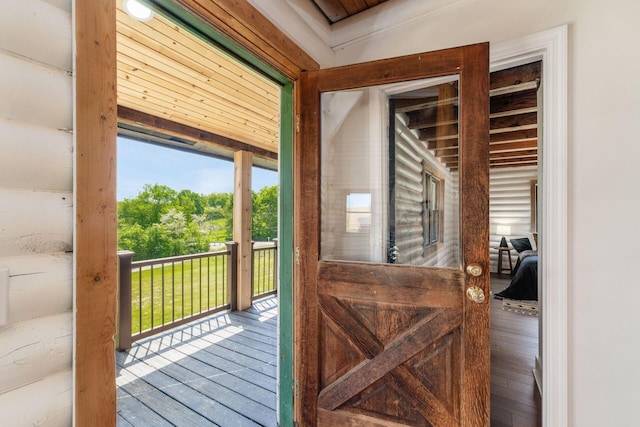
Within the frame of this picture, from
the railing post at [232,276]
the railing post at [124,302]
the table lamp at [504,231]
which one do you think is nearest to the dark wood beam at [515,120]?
the railing post at [232,276]

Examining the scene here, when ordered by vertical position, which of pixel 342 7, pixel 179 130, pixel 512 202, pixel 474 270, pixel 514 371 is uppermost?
pixel 342 7

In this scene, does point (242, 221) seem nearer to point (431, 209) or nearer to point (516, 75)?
point (431, 209)

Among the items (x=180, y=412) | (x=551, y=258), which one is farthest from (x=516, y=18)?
(x=180, y=412)

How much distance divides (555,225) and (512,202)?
19.8 feet

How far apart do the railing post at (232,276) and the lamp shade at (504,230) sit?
597 centimetres

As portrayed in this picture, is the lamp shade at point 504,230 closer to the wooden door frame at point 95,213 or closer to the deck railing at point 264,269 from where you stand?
the deck railing at point 264,269

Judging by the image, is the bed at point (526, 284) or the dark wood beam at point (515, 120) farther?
the bed at point (526, 284)

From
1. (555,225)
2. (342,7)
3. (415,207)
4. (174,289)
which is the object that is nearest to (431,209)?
(415,207)

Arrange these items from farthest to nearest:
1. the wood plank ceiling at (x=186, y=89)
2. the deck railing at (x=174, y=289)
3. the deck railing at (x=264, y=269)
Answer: the deck railing at (x=264, y=269)
the deck railing at (x=174, y=289)
the wood plank ceiling at (x=186, y=89)

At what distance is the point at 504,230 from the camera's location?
6262 millimetres

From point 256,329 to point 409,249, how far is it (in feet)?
8.35

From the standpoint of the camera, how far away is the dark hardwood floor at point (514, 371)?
74.2 inches

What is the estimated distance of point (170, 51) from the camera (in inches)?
76.4

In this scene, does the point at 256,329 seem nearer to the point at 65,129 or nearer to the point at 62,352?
the point at 62,352
